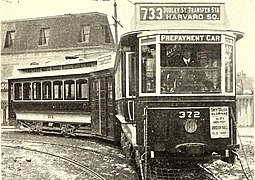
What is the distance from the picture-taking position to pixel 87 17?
36.3ft

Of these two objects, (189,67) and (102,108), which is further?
(102,108)

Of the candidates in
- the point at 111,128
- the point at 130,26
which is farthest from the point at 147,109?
the point at 111,128

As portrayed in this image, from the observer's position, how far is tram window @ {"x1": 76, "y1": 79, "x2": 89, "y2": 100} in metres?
9.16

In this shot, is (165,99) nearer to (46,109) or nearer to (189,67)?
(189,67)

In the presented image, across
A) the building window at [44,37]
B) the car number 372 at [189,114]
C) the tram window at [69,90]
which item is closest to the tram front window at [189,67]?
the car number 372 at [189,114]

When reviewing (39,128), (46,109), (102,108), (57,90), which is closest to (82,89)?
(57,90)

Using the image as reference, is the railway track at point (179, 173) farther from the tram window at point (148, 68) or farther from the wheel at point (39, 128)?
the wheel at point (39, 128)

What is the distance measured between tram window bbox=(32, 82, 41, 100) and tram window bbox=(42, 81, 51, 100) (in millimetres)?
136

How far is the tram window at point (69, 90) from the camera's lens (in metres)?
9.44

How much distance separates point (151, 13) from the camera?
182 inches

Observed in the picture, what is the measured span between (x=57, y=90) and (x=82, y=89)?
0.75 meters

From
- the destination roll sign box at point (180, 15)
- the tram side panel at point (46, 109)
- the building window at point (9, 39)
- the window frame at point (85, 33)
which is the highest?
the window frame at point (85, 33)

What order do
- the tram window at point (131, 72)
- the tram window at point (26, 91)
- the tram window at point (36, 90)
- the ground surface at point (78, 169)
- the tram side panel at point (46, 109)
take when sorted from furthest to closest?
the tram window at point (26, 91) < the tram window at point (36, 90) < the tram side panel at point (46, 109) < the ground surface at point (78, 169) < the tram window at point (131, 72)

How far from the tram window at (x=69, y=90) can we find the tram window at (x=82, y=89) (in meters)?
0.13
